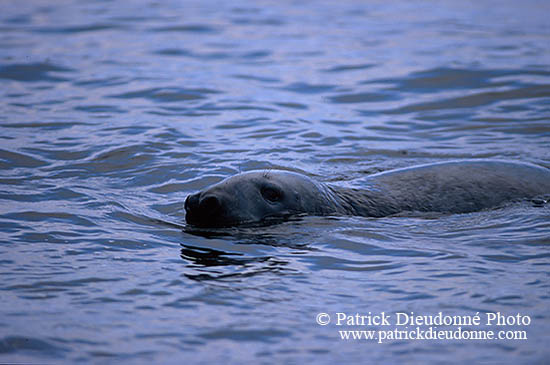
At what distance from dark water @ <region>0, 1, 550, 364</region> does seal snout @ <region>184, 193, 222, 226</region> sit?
0.20 m

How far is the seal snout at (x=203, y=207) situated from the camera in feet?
20.8

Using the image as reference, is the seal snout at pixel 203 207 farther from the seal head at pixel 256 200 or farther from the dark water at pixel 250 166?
the dark water at pixel 250 166

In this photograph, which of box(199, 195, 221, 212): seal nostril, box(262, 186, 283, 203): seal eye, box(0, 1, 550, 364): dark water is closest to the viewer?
box(0, 1, 550, 364): dark water

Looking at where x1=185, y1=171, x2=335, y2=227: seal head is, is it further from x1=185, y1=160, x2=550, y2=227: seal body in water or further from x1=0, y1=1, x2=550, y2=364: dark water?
x1=0, y1=1, x2=550, y2=364: dark water

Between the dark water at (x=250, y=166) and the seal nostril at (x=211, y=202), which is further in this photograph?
the seal nostril at (x=211, y=202)

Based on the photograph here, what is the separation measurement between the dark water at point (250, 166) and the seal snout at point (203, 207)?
196 mm

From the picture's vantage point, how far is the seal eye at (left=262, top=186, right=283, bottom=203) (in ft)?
21.7

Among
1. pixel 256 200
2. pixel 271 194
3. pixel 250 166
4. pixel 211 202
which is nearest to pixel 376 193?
pixel 271 194

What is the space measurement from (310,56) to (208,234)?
31.8ft

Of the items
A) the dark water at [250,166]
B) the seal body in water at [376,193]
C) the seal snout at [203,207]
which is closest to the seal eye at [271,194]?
the seal body in water at [376,193]

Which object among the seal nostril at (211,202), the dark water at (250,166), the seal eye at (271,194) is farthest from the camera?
the seal eye at (271,194)

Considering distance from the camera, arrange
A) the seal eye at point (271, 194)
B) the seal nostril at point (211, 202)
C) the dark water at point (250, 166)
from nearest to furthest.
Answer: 1. the dark water at point (250, 166)
2. the seal nostril at point (211, 202)
3. the seal eye at point (271, 194)

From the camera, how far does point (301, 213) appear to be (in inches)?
265

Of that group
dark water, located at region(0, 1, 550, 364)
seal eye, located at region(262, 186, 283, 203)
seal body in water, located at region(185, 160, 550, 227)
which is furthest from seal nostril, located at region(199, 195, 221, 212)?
seal eye, located at region(262, 186, 283, 203)
